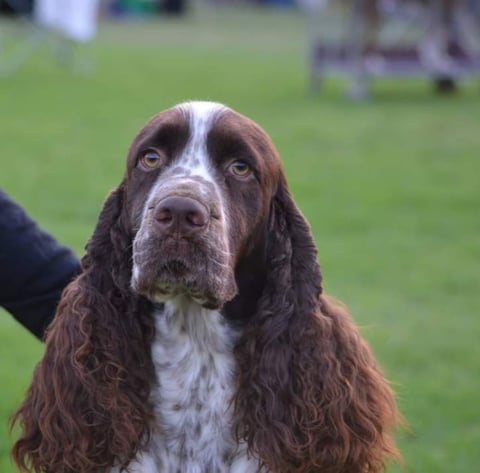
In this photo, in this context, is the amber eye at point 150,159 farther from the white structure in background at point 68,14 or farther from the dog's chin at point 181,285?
the white structure in background at point 68,14

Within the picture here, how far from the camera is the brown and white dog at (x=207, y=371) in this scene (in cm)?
390

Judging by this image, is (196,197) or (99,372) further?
(99,372)

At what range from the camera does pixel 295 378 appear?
3.97 meters

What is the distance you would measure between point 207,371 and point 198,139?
2.31 feet

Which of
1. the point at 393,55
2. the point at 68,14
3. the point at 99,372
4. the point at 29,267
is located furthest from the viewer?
the point at 68,14

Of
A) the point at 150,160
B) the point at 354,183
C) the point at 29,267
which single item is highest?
the point at 150,160

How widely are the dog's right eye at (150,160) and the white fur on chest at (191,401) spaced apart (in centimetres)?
44

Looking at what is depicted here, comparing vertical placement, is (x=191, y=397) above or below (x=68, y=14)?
above

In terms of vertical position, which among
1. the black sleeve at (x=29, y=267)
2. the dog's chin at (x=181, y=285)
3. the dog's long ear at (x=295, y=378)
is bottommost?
the black sleeve at (x=29, y=267)

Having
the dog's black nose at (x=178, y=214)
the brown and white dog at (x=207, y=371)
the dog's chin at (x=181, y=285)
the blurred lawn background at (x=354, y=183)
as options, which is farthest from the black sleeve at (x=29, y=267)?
the dog's black nose at (x=178, y=214)

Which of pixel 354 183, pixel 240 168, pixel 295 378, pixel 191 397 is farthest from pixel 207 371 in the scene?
pixel 354 183

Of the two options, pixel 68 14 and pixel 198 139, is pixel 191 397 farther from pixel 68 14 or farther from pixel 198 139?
pixel 68 14

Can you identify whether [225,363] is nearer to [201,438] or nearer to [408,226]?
[201,438]

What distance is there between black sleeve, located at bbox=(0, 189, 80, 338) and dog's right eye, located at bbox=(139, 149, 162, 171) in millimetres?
1014
